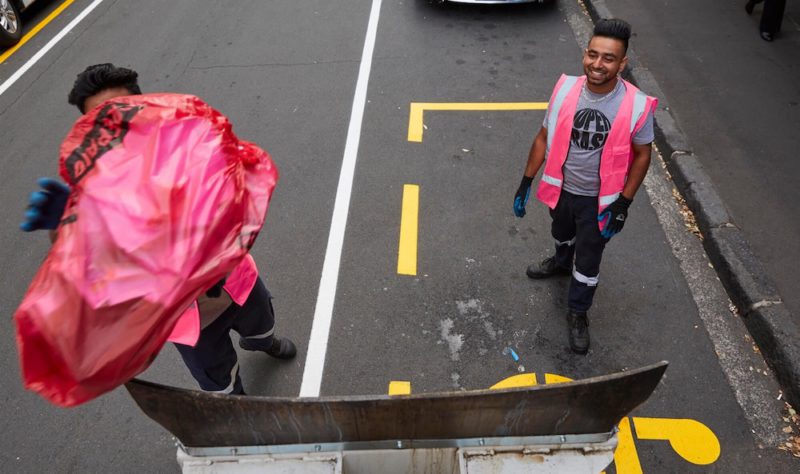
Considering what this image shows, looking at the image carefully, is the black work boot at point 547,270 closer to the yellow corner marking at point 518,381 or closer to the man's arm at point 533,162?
the man's arm at point 533,162

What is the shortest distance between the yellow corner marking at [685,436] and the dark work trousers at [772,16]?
5.45 meters

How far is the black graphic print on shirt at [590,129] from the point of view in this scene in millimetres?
3074

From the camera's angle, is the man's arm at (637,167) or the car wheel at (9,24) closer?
the man's arm at (637,167)

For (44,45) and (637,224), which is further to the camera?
(44,45)

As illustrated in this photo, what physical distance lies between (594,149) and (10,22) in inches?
335

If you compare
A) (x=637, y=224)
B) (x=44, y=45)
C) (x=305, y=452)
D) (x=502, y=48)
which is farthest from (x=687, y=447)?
(x=44, y=45)

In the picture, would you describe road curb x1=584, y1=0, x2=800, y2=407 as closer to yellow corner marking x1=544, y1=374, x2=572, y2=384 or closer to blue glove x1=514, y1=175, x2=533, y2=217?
yellow corner marking x1=544, y1=374, x2=572, y2=384

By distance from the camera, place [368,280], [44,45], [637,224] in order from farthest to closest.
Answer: [44,45] < [637,224] < [368,280]

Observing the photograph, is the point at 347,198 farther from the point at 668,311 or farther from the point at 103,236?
the point at 103,236

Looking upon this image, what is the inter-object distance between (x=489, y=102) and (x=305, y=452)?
480 cm

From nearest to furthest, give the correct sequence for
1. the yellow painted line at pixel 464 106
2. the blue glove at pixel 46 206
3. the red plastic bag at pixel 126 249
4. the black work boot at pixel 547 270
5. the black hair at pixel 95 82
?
the red plastic bag at pixel 126 249, the blue glove at pixel 46 206, the black hair at pixel 95 82, the black work boot at pixel 547 270, the yellow painted line at pixel 464 106

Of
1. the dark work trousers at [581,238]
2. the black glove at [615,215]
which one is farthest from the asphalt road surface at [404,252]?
the black glove at [615,215]

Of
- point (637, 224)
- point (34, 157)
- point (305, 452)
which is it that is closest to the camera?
point (305, 452)

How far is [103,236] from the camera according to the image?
1.66m
